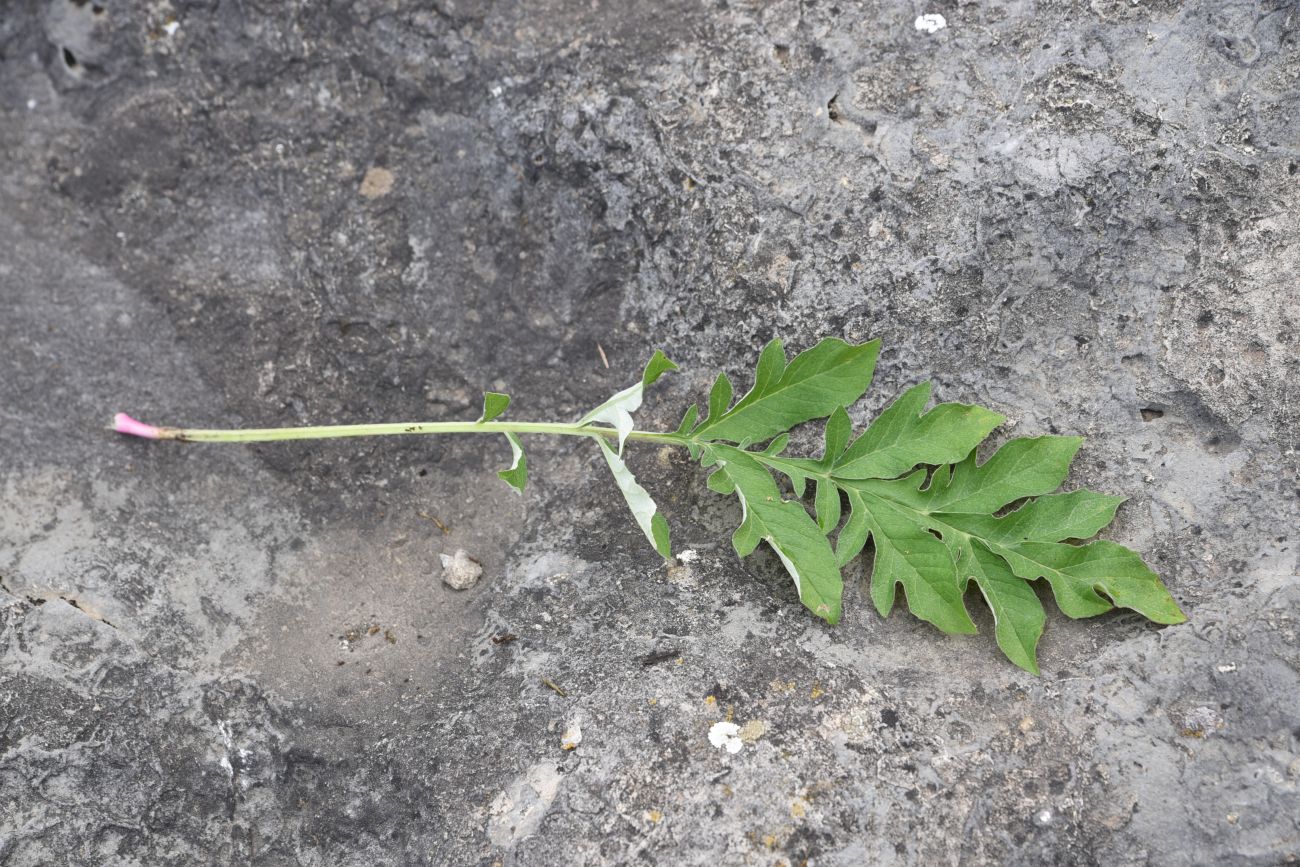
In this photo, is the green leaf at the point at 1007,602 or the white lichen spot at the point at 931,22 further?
the white lichen spot at the point at 931,22

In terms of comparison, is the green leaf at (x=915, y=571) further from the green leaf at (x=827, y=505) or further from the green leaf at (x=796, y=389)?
the green leaf at (x=796, y=389)

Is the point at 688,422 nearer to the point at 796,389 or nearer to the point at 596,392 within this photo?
the point at 796,389

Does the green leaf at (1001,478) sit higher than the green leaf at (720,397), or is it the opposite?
the green leaf at (720,397)

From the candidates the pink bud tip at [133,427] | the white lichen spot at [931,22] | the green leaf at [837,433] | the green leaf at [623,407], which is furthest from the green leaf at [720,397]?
the pink bud tip at [133,427]

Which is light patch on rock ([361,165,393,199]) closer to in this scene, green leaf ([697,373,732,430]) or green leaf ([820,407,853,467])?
green leaf ([697,373,732,430])

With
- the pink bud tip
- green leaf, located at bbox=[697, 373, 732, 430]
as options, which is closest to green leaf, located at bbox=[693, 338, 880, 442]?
green leaf, located at bbox=[697, 373, 732, 430]

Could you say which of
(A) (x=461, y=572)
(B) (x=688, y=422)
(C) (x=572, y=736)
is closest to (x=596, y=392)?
(B) (x=688, y=422)
